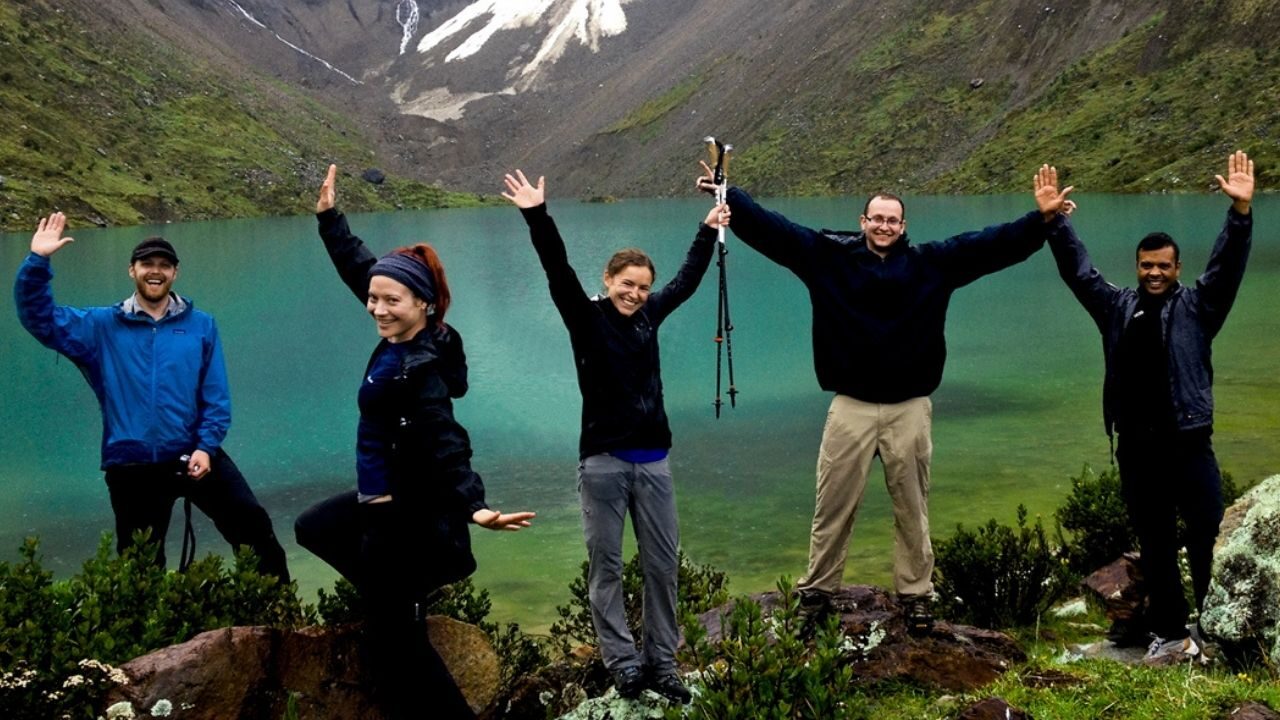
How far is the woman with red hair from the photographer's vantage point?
15.9 feet

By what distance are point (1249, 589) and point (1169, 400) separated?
1.14 metres

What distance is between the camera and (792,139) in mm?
137375

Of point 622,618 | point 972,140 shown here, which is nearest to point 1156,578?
point 622,618

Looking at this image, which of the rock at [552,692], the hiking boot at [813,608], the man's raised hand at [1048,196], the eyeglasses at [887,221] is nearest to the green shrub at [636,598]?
the rock at [552,692]

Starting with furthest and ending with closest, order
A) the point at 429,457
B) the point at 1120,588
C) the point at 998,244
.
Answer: the point at 1120,588 → the point at 998,244 → the point at 429,457

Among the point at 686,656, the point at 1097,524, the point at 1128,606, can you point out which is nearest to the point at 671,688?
the point at 686,656

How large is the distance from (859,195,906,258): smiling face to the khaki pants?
0.93 meters

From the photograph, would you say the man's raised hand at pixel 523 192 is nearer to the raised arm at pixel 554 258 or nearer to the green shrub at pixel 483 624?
the raised arm at pixel 554 258

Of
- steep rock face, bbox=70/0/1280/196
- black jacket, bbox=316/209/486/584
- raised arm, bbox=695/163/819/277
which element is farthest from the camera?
steep rock face, bbox=70/0/1280/196

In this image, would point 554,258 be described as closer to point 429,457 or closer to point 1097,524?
point 429,457

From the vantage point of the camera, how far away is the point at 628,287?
581cm

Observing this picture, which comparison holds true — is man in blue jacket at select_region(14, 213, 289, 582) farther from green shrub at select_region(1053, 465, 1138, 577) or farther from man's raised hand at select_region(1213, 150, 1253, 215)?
green shrub at select_region(1053, 465, 1138, 577)

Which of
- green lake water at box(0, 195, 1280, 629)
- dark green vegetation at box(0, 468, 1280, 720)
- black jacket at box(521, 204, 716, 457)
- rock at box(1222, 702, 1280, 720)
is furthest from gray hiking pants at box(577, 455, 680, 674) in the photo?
green lake water at box(0, 195, 1280, 629)

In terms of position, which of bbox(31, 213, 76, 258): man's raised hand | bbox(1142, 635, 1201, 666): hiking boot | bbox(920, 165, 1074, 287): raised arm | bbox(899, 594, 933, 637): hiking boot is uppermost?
bbox(31, 213, 76, 258): man's raised hand
